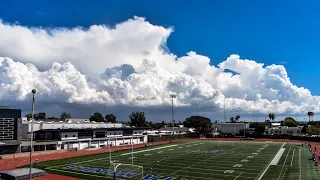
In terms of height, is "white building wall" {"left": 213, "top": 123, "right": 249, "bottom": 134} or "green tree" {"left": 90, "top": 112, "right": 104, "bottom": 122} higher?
"green tree" {"left": 90, "top": 112, "right": 104, "bottom": 122}

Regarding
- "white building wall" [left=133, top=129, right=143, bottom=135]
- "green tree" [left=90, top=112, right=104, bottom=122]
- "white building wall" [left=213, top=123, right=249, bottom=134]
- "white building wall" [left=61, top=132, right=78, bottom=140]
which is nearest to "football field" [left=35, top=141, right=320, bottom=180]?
"white building wall" [left=61, top=132, right=78, bottom=140]

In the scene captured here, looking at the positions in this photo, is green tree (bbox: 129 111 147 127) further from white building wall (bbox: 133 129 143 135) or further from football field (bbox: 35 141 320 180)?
football field (bbox: 35 141 320 180)

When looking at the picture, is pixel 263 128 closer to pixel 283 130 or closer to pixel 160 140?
pixel 283 130

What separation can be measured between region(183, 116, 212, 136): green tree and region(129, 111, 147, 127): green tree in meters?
28.4

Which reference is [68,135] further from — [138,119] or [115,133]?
[138,119]

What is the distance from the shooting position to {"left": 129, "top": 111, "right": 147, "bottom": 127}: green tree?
176 meters

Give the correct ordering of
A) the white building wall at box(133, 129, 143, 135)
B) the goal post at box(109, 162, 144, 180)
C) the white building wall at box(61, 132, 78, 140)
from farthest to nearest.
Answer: the white building wall at box(133, 129, 143, 135) → the white building wall at box(61, 132, 78, 140) → the goal post at box(109, 162, 144, 180)

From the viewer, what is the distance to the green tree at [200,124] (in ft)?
524

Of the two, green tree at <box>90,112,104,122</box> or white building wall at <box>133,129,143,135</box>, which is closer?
white building wall at <box>133,129,143,135</box>

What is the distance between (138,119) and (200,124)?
36.8 m

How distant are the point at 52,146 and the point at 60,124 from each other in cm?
1412

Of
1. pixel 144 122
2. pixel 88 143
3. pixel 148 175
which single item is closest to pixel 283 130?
pixel 144 122

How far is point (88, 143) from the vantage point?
93.4 meters

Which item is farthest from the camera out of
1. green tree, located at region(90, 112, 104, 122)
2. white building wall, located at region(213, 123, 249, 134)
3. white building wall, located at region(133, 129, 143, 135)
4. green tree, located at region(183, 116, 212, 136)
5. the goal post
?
green tree, located at region(90, 112, 104, 122)
